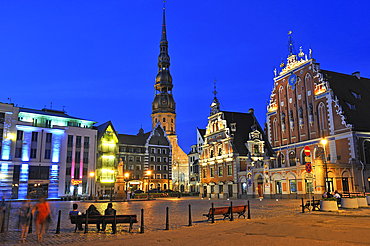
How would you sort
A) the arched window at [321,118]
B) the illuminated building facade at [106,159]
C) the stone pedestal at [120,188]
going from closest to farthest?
the arched window at [321,118], the stone pedestal at [120,188], the illuminated building facade at [106,159]

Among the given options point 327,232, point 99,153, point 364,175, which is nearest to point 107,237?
point 327,232

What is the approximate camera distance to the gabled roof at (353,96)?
42375 mm

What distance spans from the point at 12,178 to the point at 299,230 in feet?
177

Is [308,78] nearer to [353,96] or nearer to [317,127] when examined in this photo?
[353,96]

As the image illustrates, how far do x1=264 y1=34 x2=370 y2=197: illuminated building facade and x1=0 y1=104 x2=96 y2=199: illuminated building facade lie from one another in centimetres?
3784

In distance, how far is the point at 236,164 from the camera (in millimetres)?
55562

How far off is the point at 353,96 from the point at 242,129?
67.6 ft

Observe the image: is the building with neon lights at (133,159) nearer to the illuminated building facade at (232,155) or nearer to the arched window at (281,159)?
the illuminated building facade at (232,155)

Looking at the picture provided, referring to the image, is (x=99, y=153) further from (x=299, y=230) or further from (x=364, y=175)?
(x=299, y=230)

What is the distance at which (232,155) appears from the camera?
184 ft

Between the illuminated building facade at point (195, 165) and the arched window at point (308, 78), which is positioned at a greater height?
the arched window at point (308, 78)

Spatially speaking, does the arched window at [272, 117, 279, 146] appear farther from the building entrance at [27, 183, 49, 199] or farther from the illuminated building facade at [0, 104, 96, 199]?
the building entrance at [27, 183, 49, 199]

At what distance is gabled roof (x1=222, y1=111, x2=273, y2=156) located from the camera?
Result: 57.5 m

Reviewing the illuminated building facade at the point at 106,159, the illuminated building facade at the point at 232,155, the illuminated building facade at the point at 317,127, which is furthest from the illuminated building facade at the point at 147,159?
the illuminated building facade at the point at 317,127
